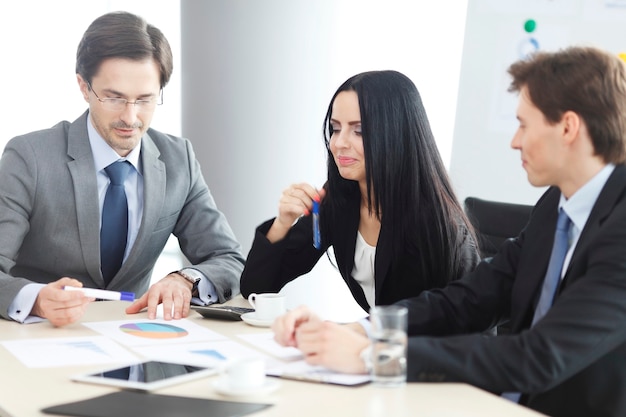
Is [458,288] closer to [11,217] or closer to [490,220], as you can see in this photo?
[490,220]

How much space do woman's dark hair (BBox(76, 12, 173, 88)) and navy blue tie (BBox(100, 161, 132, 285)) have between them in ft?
1.05

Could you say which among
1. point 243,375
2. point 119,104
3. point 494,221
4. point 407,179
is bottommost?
point 243,375

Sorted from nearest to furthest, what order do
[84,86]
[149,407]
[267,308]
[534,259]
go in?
[149,407] < [534,259] < [267,308] < [84,86]

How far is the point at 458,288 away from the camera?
217 cm

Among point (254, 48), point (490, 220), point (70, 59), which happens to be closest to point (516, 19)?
point (254, 48)

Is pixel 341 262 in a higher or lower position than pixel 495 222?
lower

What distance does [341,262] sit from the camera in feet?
9.03

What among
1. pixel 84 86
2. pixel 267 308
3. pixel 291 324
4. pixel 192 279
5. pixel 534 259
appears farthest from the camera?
pixel 84 86

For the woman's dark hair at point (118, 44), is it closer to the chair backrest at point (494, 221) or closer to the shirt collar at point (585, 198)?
the chair backrest at point (494, 221)

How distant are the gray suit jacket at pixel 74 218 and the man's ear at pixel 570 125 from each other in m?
1.21

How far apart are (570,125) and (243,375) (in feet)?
2.81

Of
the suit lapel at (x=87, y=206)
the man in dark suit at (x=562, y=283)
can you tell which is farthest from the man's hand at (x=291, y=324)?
the suit lapel at (x=87, y=206)

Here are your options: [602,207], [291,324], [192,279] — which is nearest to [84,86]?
[192,279]

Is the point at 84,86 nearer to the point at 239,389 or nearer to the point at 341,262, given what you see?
the point at 341,262
